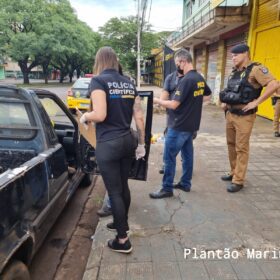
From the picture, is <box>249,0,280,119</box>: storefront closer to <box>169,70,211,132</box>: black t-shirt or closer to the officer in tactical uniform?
the officer in tactical uniform

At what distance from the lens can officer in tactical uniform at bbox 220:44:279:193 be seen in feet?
11.8

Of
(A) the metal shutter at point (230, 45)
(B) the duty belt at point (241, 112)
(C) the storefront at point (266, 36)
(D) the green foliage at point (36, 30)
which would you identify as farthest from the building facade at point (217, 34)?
(D) the green foliage at point (36, 30)

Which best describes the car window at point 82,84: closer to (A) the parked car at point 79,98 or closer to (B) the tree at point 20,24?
(A) the parked car at point 79,98

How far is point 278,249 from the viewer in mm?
2762

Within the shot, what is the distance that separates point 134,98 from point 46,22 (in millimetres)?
36184

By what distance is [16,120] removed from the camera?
2982mm

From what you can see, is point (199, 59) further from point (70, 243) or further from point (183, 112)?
point (70, 243)

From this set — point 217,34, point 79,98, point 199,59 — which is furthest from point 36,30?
point 79,98

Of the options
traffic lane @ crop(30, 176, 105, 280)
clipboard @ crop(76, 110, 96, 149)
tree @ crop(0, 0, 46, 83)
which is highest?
tree @ crop(0, 0, 46, 83)

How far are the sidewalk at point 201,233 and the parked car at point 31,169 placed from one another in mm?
531

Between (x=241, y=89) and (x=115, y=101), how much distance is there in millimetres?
1985

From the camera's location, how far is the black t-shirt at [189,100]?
3.41 metres

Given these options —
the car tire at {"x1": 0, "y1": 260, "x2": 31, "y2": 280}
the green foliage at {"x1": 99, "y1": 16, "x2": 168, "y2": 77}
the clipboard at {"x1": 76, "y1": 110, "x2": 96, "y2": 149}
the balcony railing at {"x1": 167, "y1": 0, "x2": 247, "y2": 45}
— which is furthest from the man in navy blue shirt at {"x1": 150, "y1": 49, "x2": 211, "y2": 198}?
the green foliage at {"x1": 99, "y1": 16, "x2": 168, "y2": 77}

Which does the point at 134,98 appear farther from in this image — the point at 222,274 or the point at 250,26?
the point at 250,26
